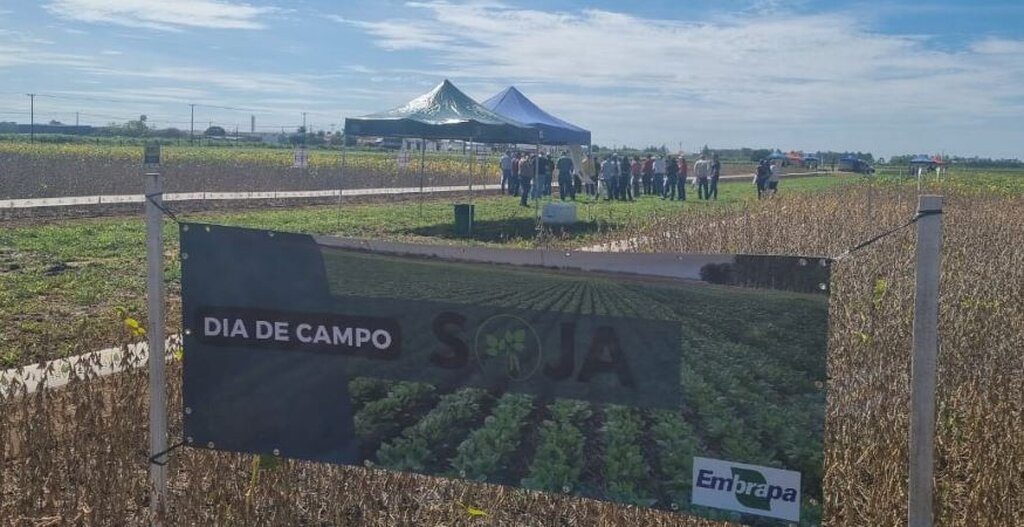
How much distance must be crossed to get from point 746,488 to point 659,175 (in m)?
35.2

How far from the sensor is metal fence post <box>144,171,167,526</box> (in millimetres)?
3916

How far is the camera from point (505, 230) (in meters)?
21.4

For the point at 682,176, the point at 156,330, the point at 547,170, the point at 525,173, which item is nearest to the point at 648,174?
the point at 682,176

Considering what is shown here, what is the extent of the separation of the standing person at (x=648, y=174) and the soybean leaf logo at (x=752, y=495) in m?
34.6

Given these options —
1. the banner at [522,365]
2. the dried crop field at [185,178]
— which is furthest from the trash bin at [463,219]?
the banner at [522,365]

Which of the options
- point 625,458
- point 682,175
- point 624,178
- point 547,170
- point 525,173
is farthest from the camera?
point 682,175

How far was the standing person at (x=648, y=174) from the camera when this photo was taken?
37688 mm

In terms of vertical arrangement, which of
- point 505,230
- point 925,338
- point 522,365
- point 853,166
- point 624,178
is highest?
point 853,166

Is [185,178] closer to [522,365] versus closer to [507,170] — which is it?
[507,170]

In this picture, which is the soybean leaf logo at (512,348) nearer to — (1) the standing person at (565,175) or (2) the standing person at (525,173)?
(2) the standing person at (525,173)

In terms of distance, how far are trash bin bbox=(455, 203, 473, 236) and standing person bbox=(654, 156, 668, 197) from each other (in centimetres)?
1782

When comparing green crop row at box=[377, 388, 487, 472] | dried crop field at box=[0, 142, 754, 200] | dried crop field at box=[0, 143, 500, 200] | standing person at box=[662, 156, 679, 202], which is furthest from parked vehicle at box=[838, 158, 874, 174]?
green crop row at box=[377, 388, 487, 472]

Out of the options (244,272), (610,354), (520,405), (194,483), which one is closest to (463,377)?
(520,405)

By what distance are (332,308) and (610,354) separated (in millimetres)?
975
